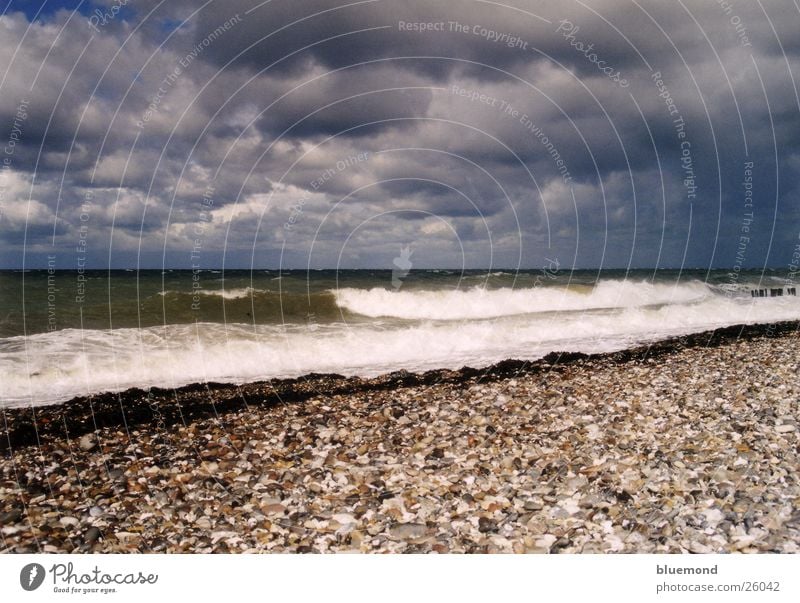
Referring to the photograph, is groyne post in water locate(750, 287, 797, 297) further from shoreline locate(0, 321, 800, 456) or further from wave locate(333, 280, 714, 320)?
shoreline locate(0, 321, 800, 456)

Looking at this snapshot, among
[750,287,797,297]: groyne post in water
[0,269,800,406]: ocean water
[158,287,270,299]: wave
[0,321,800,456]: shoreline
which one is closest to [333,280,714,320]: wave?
[0,269,800,406]: ocean water

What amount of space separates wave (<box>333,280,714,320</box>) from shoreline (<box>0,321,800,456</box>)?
10.2m

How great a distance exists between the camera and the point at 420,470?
826 centimetres

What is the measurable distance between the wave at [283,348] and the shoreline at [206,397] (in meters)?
0.78

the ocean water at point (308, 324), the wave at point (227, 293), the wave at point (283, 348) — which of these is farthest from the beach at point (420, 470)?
the wave at point (227, 293)

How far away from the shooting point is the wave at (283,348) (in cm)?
1455

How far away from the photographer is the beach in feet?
22.6

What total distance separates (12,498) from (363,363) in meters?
10.4

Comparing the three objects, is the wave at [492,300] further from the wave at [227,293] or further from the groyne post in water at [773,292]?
the wave at [227,293]
